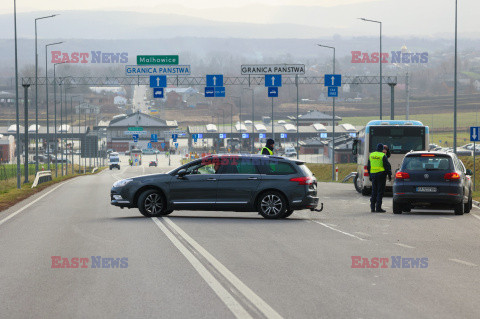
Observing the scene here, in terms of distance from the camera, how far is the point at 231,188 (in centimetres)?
2138

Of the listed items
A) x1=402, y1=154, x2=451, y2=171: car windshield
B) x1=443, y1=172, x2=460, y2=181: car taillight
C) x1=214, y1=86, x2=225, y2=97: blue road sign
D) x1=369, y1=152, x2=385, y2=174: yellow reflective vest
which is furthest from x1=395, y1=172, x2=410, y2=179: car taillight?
x1=214, y1=86, x2=225, y2=97: blue road sign

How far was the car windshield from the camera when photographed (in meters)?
23.5

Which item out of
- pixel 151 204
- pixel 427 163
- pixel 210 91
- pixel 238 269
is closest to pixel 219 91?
pixel 210 91

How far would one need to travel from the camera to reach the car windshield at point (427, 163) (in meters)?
23.5

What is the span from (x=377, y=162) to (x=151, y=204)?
21.0 feet

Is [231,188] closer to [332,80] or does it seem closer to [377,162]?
[377,162]

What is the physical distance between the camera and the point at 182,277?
1123 cm

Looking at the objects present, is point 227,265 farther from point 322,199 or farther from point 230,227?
point 322,199

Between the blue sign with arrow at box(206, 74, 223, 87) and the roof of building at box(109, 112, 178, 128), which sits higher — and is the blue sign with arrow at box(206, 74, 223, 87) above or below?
above

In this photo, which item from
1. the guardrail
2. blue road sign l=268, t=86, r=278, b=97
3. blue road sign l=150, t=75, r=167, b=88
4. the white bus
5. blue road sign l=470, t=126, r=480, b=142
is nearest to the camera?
the white bus

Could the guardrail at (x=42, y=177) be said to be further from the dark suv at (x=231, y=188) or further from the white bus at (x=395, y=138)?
the dark suv at (x=231, y=188)

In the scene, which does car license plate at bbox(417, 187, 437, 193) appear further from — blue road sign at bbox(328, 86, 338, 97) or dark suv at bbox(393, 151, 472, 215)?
blue road sign at bbox(328, 86, 338, 97)

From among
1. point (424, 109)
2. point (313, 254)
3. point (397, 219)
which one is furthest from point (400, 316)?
point (424, 109)

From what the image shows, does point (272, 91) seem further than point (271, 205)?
Yes
